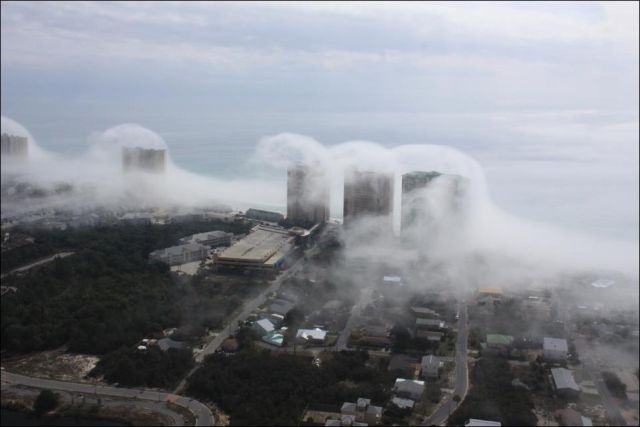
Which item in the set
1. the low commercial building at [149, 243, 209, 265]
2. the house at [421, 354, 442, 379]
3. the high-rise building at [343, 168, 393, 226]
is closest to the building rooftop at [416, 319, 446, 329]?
the house at [421, 354, 442, 379]

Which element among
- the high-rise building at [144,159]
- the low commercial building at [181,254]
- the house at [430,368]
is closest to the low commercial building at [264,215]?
the low commercial building at [181,254]

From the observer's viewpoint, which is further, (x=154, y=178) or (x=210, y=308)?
(x=154, y=178)

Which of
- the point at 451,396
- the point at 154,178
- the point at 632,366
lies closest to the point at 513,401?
the point at 451,396

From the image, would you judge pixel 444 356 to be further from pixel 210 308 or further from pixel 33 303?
pixel 33 303

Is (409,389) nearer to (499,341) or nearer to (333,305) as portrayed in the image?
(499,341)

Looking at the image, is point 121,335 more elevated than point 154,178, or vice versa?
point 154,178

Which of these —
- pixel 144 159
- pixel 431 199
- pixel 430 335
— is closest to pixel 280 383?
pixel 430 335

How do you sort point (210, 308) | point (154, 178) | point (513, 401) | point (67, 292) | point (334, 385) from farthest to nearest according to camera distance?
1. point (154, 178)
2. point (67, 292)
3. point (210, 308)
4. point (334, 385)
5. point (513, 401)
